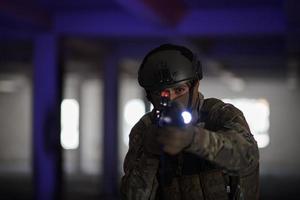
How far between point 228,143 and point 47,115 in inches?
278

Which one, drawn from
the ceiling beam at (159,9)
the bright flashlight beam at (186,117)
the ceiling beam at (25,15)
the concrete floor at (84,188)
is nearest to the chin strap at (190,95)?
the bright flashlight beam at (186,117)

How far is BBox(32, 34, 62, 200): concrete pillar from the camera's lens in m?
8.96

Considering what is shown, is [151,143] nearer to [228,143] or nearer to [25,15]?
[228,143]

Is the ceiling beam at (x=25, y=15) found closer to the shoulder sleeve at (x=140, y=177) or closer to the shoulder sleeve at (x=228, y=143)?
the shoulder sleeve at (x=140, y=177)

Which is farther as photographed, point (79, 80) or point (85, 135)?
point (85, 135)

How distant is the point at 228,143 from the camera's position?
7.06 ft

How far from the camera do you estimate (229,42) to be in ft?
41.7

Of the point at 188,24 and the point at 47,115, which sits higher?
the point at 188,24

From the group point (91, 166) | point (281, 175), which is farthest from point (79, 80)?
point (281, 175)

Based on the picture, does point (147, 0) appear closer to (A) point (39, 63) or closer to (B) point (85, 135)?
(A) point (39, 63)

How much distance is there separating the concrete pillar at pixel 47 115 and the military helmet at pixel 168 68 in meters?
6.56

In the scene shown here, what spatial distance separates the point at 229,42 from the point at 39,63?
4987mm

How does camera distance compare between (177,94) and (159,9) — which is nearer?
(177,94)

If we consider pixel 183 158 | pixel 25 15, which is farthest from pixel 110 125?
pixel 183 158
